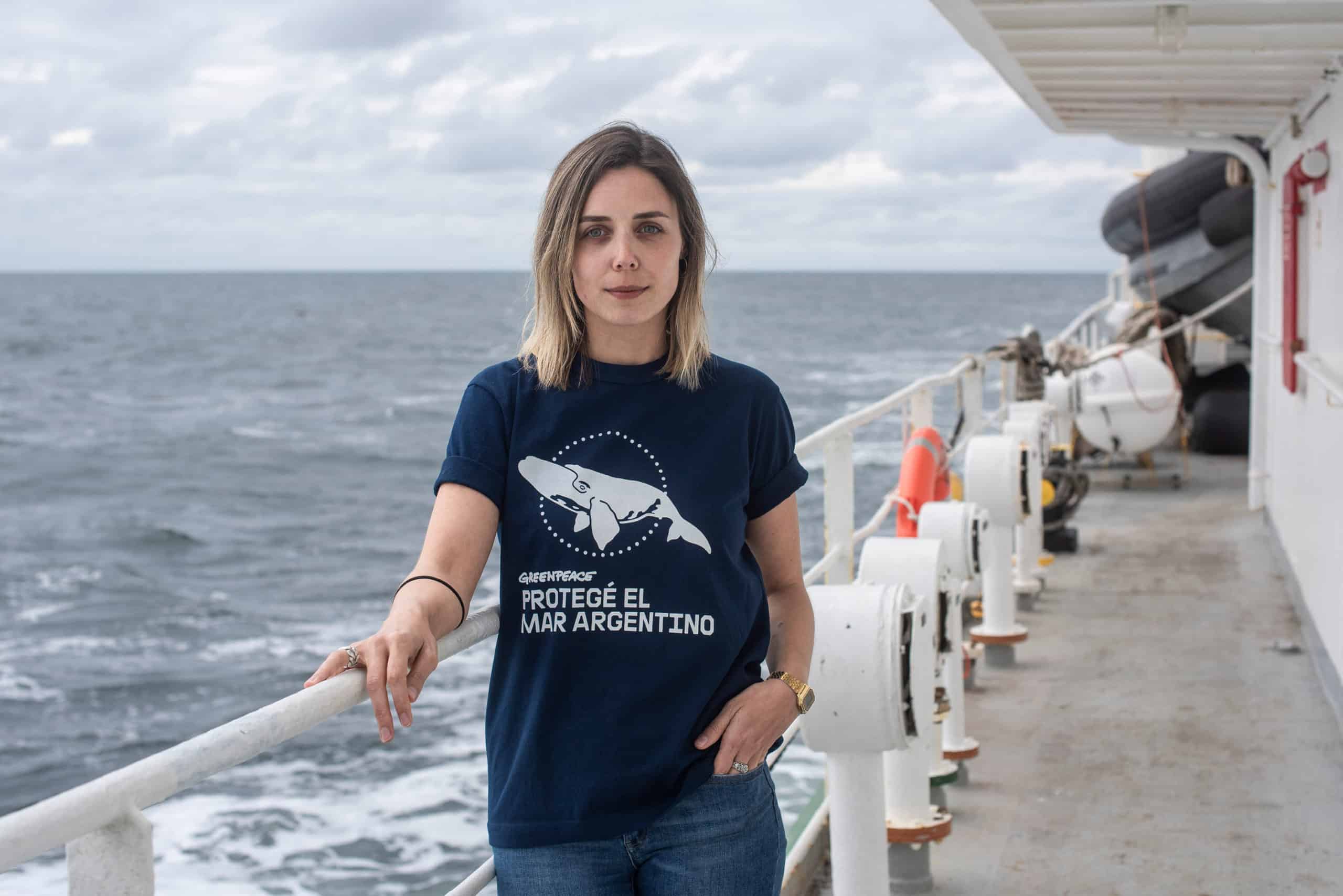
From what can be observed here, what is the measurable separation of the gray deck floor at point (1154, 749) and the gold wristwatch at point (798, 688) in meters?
1.60

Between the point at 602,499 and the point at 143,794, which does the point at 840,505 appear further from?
the point at 143,794

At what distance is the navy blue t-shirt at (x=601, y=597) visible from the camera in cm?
130

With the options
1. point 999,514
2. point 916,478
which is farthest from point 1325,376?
point 916,478

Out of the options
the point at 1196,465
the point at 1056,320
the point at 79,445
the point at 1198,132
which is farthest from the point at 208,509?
the point at 1056,320

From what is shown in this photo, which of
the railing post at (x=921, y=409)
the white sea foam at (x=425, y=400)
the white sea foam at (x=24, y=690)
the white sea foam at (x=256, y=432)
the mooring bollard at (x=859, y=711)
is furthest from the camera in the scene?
the white sea foam at (x=425, y=400)

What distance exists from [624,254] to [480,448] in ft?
0.83

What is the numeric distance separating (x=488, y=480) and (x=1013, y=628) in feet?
11.6

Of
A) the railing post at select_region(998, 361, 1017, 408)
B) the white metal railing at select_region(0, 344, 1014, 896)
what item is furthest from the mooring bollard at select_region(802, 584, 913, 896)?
the railing post at select_region(998, 361, 1017, 408)

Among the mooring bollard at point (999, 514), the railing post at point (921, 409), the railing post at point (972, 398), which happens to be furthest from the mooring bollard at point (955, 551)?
the railing post at point (972, 398)

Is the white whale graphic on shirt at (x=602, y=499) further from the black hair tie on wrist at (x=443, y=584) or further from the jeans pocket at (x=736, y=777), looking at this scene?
the jeans pocket at (x=736, y=777)

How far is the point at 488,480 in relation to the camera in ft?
4.34

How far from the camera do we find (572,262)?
140cm

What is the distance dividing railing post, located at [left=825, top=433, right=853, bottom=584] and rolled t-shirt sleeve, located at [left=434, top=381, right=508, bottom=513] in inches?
67.5

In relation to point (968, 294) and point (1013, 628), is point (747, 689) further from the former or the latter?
point (968, 294)
